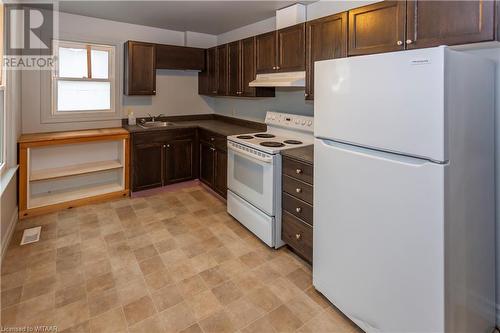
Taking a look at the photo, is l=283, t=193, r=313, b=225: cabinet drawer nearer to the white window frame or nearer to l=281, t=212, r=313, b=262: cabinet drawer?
l=281, t=212, r=313, b=262: cabinet drawer

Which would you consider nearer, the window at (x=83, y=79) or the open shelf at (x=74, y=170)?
the open shelf at (x=74, y=170)

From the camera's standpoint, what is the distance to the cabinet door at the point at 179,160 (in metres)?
4.27

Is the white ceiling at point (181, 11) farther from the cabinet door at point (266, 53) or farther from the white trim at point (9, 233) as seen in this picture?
the white trim at point (9, 233)

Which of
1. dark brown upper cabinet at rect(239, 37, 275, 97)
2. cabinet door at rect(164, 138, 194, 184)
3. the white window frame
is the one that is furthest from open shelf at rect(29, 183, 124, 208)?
dark brown upper cabinet at rect(239, 37, 275, 97)

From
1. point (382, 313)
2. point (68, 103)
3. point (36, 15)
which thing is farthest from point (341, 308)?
point (36, 15)

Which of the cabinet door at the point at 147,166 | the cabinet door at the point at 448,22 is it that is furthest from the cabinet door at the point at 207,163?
the cabinet door at the point at 448,22

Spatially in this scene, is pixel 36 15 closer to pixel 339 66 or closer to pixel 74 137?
pixel 74 137

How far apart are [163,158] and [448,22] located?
3.53 meters

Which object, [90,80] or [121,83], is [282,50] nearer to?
[121,83]

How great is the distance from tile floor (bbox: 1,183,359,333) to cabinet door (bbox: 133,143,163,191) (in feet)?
2.63

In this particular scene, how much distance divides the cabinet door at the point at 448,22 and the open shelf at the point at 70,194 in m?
3.76

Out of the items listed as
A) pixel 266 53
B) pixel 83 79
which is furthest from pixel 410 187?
pixel 83 79

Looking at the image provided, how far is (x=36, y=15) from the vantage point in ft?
11.9

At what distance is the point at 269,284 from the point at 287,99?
7.16 ft
